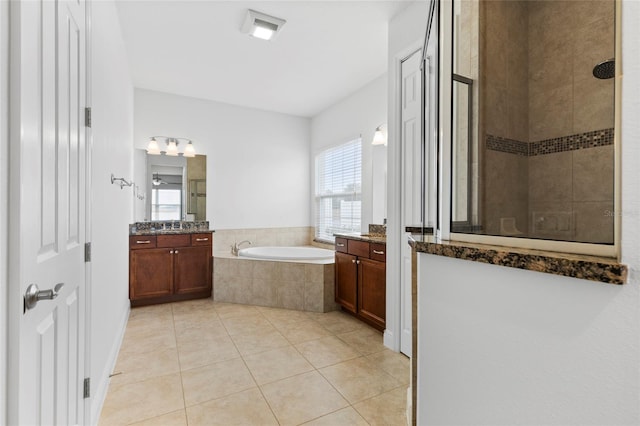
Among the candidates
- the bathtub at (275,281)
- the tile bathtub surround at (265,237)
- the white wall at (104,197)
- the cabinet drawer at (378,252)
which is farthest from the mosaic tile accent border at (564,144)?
the tile bathtub surround at (265,237)

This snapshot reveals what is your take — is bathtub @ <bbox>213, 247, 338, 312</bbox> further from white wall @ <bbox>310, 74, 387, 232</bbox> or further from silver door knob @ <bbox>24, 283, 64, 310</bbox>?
silver door knob @ <bbox>24, 283, 64, 310</bbox>

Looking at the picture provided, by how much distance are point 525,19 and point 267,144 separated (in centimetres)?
366

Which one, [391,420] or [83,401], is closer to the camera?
[83,401]

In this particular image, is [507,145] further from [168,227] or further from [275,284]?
[168,227]

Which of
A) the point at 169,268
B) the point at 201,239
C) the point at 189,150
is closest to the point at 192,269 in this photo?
the point at 169,268

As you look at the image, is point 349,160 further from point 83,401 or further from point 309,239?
point 83,401

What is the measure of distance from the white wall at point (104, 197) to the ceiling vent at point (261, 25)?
96 cm

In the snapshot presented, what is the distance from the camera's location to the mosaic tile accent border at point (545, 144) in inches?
56.8

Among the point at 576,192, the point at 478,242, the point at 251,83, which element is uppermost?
Answer: the point at 251,83

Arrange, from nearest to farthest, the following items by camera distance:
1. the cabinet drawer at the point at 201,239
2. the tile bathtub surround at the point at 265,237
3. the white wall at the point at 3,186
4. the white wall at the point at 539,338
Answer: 1. the white wall at the point at 539,338
2. the white wall at the point at 3,186
3. the cabinet drawer at the point at 201,239
4. the tile bathtub surround at the point at 265,237

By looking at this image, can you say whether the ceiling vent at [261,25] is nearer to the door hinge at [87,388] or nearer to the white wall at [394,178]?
the white wall at [394,178]

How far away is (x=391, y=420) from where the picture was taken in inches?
66.2

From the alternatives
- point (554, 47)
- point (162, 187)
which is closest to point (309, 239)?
point (162, 187)

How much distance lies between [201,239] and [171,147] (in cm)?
135
